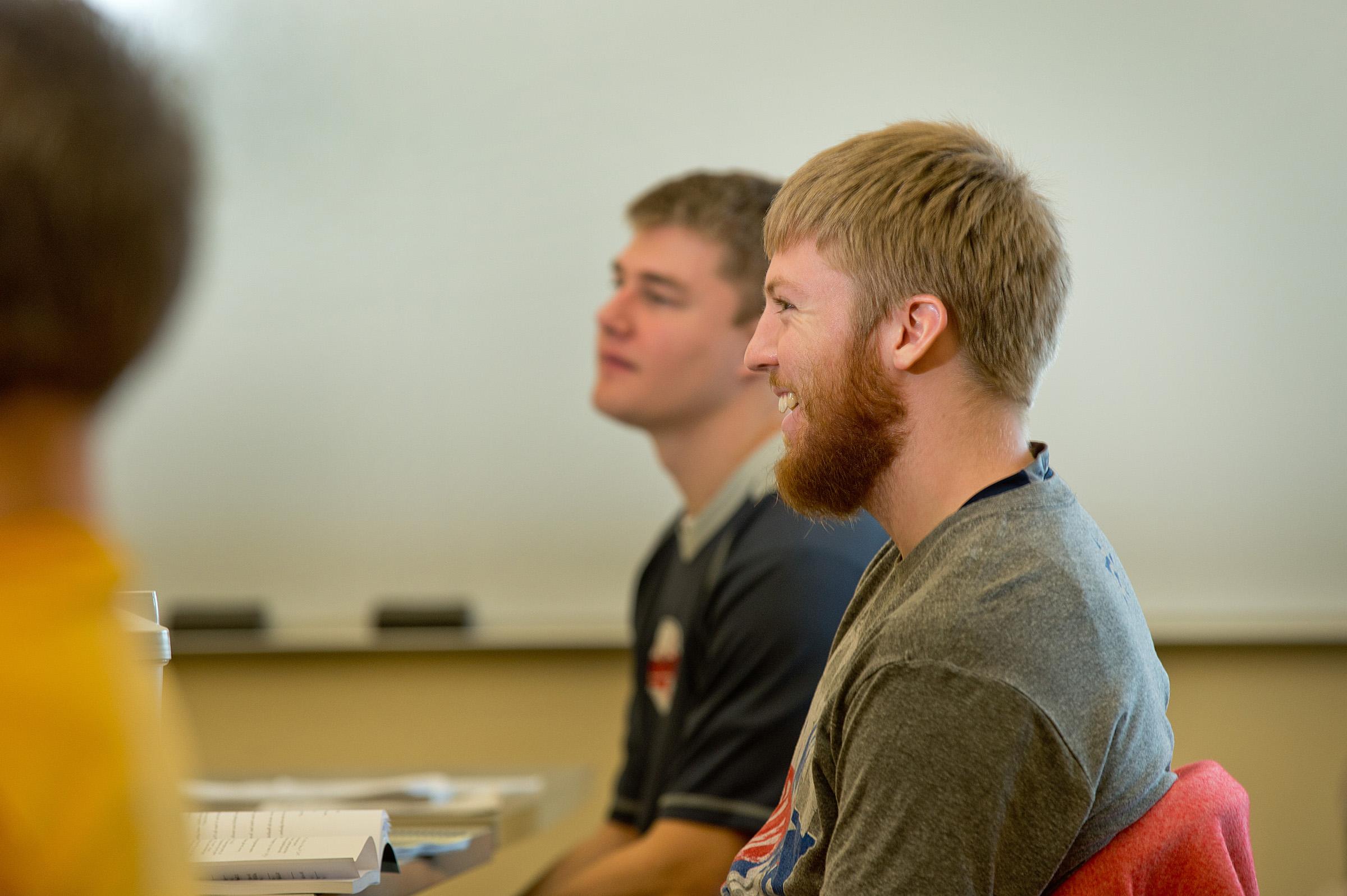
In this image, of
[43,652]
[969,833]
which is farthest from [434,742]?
[43,652]

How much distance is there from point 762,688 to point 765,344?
571 millimetres

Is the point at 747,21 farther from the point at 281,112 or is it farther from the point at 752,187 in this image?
the point at 281,112

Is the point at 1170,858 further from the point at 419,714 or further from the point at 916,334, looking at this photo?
the point at 419,714

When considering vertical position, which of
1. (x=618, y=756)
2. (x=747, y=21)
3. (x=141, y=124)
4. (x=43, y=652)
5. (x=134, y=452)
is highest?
(x=747, y=21)

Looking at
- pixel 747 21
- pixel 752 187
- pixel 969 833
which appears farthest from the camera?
pixel 747 21

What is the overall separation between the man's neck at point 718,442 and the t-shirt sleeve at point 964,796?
107 cm

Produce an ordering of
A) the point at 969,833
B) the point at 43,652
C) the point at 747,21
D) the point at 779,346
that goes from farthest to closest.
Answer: the point at 747,21 → the point at 779,346 → the point at 969,833 → the point at 43,652

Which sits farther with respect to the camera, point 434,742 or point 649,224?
point 434,742

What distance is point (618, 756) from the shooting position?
262 cm

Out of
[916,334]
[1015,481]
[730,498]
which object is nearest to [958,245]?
[916,334]

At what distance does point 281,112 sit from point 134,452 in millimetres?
799

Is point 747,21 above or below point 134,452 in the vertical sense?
above

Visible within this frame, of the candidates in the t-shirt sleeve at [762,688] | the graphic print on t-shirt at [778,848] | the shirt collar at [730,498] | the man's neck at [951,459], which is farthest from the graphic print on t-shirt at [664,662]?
the man's neck at [951,459]

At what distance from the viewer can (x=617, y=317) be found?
2.00 meters
